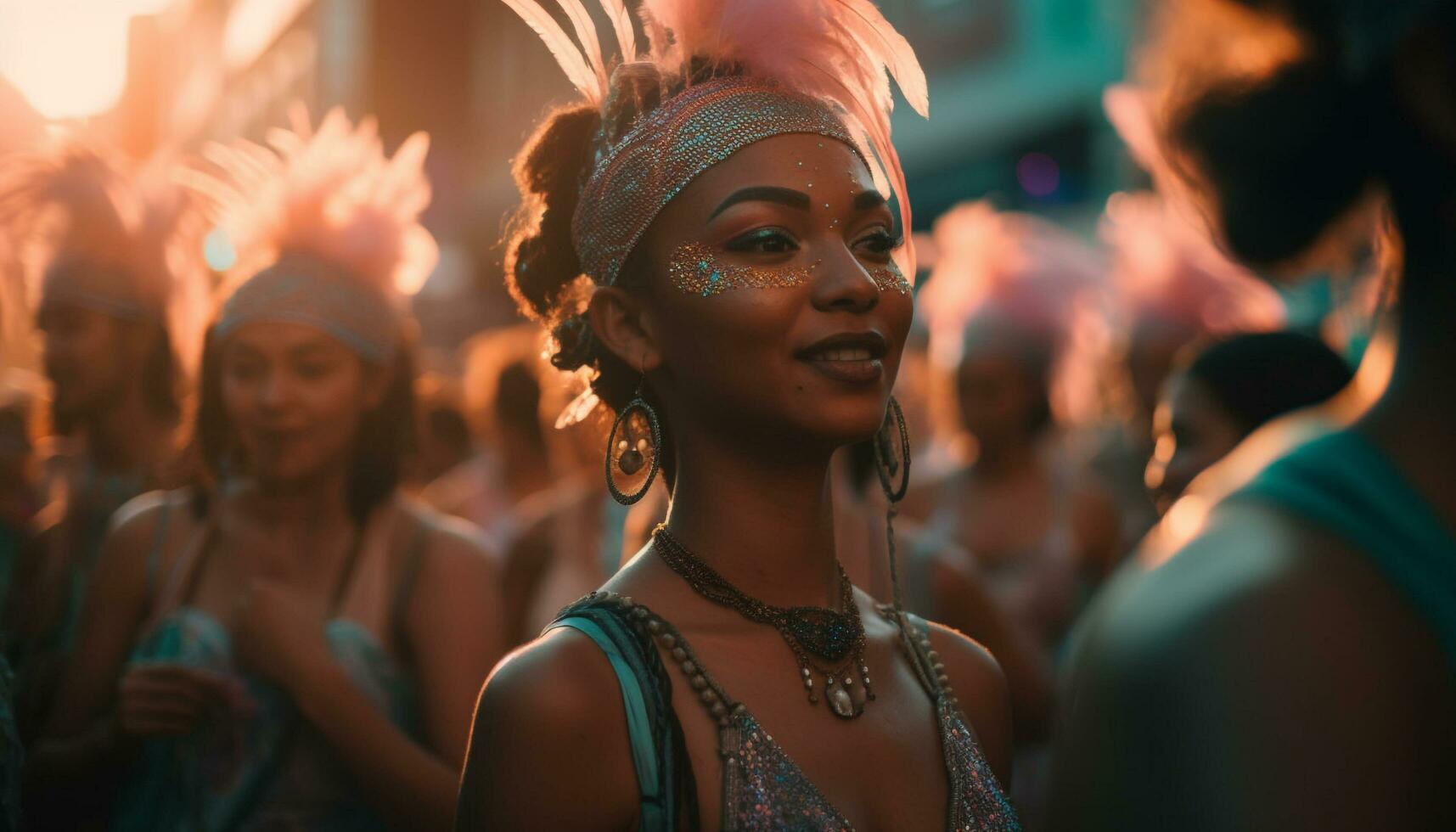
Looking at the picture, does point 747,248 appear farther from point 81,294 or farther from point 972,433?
point 972,433

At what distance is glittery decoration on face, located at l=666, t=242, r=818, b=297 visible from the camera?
1.99m

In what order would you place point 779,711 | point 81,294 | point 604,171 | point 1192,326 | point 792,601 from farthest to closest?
point 1192,326
point 81,294
point 604,171
point 792,601
point 779,711

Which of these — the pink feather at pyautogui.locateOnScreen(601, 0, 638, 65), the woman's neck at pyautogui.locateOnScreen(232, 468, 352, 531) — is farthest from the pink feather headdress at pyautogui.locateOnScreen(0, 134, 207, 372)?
the pink feather at pyautogui.locateOnScreen(601, 0, 638, 65)

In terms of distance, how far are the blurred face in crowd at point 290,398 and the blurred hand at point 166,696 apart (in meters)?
0.56

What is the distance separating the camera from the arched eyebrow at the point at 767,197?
2.05 meters

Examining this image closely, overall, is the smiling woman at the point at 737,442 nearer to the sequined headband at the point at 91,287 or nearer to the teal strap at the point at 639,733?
the teal strap at the point at 639,733

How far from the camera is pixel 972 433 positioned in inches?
211

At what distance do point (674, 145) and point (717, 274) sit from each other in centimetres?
26

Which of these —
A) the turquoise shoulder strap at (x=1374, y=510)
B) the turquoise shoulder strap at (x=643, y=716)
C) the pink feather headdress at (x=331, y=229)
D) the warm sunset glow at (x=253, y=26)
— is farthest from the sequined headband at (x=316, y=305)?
the warm sunset glow at (x=253, y=26)

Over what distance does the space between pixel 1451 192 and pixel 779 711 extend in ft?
3.93

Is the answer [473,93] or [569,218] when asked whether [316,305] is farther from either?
[473,93]

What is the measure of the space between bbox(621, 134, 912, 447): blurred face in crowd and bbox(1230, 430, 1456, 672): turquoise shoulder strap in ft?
3.26

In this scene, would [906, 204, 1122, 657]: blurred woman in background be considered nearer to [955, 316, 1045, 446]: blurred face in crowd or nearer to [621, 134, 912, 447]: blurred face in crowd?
[955, 316, 1045, 446]: blurred face in crowd

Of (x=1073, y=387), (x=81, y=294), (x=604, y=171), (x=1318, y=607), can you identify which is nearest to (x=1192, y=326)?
(x=1073, y=387)
